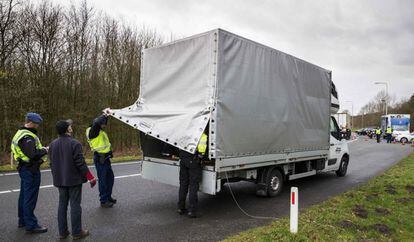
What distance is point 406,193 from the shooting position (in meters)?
7.54

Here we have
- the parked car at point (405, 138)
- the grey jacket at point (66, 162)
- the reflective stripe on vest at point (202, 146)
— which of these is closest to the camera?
the grey jacket at point (66, 162)

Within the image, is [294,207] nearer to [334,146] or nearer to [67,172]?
[67,172]

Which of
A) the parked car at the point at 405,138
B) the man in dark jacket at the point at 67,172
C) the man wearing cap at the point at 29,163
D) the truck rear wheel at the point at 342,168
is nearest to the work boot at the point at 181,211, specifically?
the man in dark jacket at the point at 67,172

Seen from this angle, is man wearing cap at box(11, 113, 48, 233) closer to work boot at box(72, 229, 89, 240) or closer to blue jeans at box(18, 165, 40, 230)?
blue jeans at box(18, 165, 40, 230)

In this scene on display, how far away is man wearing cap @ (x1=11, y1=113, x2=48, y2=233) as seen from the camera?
469 cm

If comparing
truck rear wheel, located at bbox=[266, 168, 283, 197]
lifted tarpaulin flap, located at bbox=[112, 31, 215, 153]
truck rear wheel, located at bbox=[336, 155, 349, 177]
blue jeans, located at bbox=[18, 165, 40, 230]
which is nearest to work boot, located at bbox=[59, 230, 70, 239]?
blue jeans, located at bbox=[18, 165, 40, 230]

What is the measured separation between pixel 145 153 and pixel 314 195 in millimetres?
4308

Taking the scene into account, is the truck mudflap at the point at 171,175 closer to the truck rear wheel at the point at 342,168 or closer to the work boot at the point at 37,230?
the work boot at the point at 37,230

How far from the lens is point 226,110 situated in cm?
558

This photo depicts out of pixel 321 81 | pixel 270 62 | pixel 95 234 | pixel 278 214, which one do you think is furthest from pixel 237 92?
pixel 321 81

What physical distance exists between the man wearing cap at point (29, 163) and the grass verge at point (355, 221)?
3004 millimetres

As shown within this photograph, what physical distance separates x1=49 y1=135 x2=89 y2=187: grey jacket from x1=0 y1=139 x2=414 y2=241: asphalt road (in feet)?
2.92

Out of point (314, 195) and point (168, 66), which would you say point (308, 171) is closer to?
point (314, 195)

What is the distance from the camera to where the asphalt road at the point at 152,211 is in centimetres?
483
